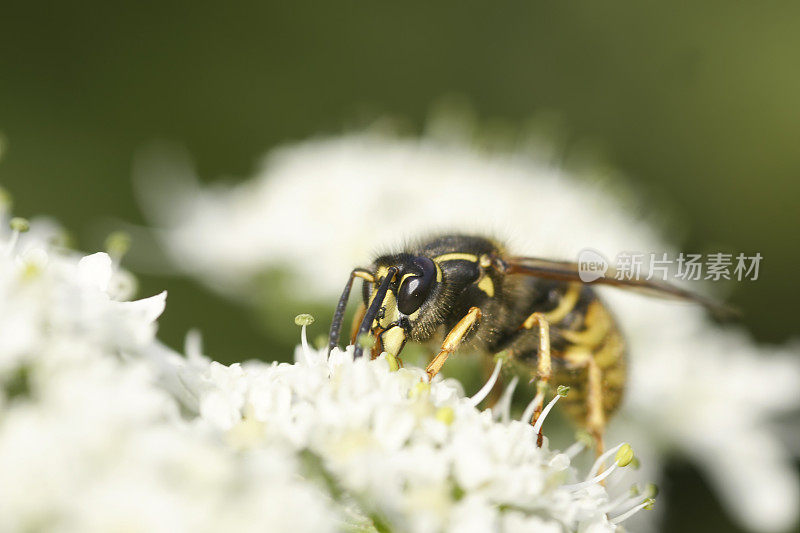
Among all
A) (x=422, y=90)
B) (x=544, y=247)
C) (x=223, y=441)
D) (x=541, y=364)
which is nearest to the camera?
(x=223, y=441)

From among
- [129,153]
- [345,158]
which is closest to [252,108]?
[129,153]

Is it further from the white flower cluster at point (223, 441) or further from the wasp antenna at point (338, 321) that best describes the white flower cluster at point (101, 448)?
the wasp antenna at point (338, 321)

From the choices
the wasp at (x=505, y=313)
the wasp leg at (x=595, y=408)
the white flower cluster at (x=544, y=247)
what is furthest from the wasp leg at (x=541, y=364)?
the white flower cluster at (x=544, y=247)

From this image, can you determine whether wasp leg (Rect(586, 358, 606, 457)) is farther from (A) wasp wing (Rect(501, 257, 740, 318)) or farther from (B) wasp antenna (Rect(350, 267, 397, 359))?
(B) wasp antenna (Rect(350, 267, 397, 359))

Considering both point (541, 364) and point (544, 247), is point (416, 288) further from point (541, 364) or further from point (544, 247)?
point (544, 247)

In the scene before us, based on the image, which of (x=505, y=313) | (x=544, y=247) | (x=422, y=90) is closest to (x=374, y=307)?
(x=505, y=313)

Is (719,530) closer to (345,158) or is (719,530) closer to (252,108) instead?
(345,158)

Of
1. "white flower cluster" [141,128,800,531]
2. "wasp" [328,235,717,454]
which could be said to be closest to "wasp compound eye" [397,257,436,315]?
"wasp" [328,235,717,454]
